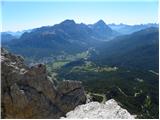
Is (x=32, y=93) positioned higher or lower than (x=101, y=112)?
lower

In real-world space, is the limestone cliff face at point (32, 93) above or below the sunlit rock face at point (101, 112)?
below

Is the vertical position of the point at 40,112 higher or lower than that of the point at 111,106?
lower

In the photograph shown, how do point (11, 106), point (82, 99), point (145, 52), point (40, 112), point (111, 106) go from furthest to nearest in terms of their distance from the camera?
point (145, 52) → point (82, 99) → point (40, 112) → point (11, 106) → point (111, 106)

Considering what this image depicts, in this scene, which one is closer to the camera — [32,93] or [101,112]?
[101,112]

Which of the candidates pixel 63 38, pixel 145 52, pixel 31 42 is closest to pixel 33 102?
pixel 145 52

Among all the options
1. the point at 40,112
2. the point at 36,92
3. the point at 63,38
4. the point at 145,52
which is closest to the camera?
the point at 40,112

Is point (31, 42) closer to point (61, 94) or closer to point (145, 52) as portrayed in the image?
point (145, 52)

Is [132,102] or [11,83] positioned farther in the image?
[132,102]
